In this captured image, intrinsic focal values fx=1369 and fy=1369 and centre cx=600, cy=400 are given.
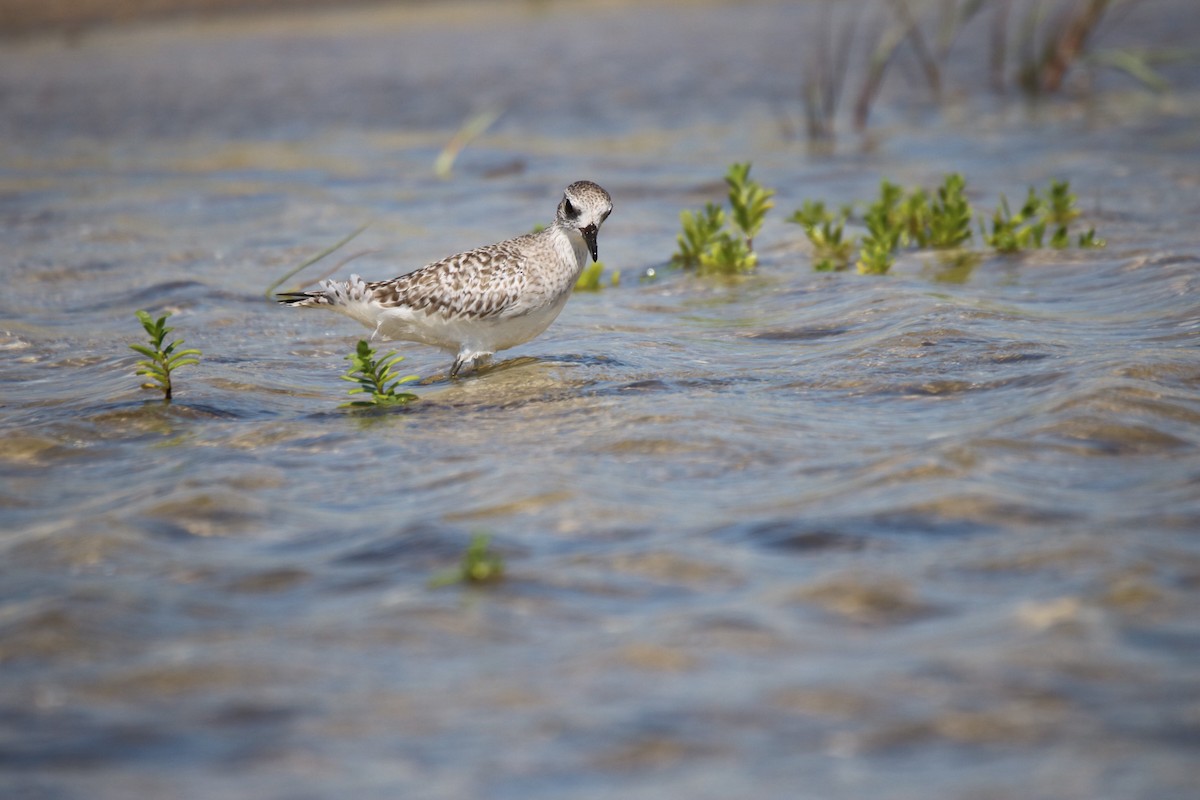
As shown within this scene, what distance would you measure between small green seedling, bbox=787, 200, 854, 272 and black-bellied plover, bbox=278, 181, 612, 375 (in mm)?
3107

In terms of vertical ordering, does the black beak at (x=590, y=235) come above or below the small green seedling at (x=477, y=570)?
above

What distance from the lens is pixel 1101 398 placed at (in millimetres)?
7383

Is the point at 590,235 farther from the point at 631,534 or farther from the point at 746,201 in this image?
the point at 631,534

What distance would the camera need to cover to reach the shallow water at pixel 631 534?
14.7 feet

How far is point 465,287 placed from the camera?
8953 mm

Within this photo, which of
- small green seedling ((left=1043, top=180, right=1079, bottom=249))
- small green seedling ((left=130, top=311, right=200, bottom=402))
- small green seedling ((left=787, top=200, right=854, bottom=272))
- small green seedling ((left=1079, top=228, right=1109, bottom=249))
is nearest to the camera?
small green seedling ((left=130, top=311, right=200, bottom=402))

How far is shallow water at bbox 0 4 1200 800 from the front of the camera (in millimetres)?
4469

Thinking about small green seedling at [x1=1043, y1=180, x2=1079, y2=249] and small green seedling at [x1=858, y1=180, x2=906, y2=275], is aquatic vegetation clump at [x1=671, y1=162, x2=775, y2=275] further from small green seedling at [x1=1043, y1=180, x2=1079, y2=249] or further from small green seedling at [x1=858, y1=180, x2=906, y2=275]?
small green seedling at [x1=1043, y1=180, x2=1079, y2=249]

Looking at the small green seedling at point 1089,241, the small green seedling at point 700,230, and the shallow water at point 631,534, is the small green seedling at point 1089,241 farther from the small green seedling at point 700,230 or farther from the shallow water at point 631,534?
the small green seedling at point 700,230

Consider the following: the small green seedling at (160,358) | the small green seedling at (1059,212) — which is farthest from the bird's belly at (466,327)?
the small green seedling at (1059,212)

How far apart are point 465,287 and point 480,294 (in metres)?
0.12

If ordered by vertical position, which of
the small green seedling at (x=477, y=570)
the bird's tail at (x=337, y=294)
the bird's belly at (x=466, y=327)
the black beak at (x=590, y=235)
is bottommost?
the small green seedling at (x=477, y=570)

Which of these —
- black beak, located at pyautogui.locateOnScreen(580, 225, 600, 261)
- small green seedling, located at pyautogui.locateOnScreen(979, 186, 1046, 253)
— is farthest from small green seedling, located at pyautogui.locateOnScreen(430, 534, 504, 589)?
small green seedling, located at pyautogui.locateOnScreen(979, 186, 1046, 253)

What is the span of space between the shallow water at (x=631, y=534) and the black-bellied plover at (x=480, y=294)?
330 mm
